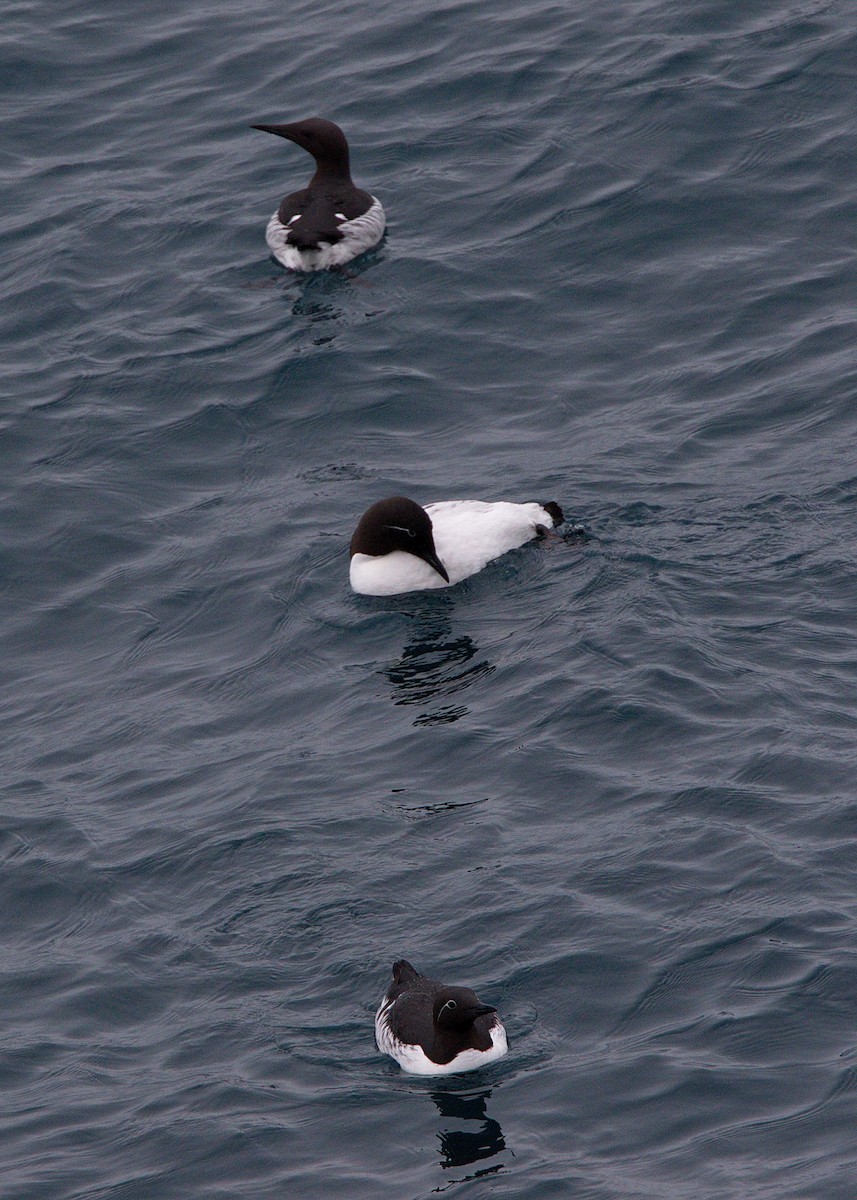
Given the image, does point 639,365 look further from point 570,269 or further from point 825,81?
point 825,81

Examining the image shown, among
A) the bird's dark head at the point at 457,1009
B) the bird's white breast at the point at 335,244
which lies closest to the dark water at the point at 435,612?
the bird's white breast at the point at 335,244

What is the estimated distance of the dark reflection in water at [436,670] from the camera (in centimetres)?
1416

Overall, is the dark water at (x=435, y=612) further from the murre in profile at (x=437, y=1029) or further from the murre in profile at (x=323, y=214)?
the murre in profile at (x=323, y=214)

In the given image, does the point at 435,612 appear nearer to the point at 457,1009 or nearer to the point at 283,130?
the point at 457,1009

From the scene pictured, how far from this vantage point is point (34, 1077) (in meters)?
11.6

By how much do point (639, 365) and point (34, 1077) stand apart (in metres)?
8.69

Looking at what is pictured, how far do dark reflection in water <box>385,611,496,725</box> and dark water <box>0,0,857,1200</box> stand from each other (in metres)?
0.05

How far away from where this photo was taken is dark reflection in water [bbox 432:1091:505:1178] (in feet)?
34.2

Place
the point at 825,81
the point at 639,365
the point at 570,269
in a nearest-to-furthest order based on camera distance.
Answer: the point at 639,365, the point at 570,269, the point at 825,81

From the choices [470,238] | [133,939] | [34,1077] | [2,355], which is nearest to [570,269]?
[470,238]

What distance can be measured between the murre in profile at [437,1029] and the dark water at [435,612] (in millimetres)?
186

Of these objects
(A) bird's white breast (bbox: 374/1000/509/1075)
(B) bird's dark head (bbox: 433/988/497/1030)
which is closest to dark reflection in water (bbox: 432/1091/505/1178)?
(A) bird's white breast (bbox: 374/1000/509/1075)

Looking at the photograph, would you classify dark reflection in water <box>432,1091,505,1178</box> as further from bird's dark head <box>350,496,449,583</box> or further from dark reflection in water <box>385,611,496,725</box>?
bird's dark head <box>350,496,449,583</box>

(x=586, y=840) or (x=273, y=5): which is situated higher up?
(x=273, y=5)
